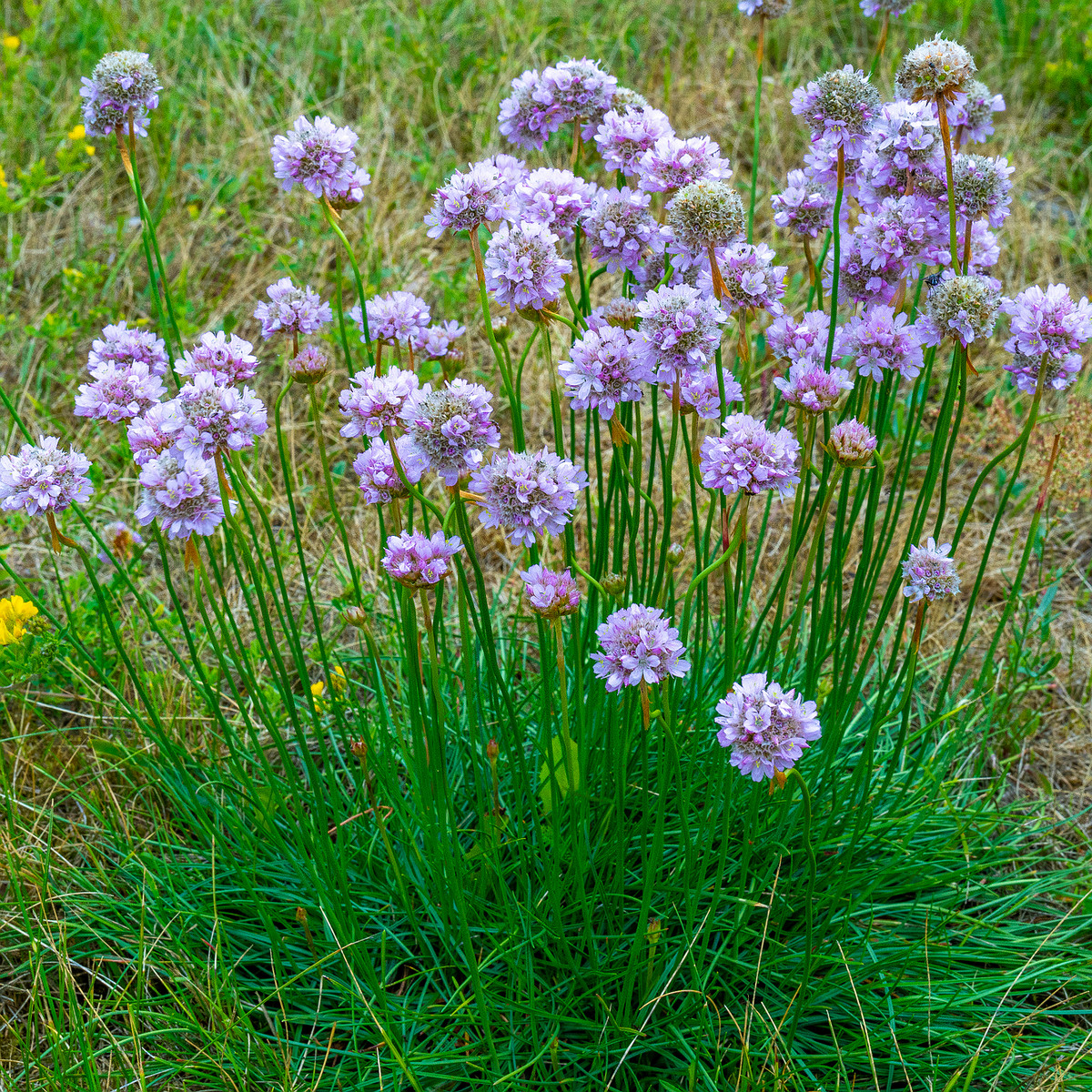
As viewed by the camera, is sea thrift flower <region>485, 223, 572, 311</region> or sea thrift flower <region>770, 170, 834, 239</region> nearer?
sea thrift flower <region>485, 223, 572, 311</region>

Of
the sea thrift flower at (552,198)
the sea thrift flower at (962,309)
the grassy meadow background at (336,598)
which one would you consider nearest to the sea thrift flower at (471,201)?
the sea thrift flower at (552,198)

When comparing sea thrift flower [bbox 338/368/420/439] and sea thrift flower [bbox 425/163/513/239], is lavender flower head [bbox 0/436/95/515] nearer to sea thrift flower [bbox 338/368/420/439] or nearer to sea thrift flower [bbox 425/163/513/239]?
sea thrift flower [bbox 338/368/420/439]

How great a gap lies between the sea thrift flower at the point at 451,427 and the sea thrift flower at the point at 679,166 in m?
0.56

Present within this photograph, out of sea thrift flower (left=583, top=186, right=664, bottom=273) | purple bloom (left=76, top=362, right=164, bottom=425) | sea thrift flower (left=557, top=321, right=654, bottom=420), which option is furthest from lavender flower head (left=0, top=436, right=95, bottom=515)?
sea thrift flower (left=583, top=186, right=664, bottom=273)

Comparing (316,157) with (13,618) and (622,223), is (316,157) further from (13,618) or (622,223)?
(13,618)

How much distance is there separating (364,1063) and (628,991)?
607 mm

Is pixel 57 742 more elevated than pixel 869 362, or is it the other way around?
pixel 869 362

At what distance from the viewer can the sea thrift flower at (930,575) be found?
2.05m

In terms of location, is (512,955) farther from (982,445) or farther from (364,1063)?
(982,445)

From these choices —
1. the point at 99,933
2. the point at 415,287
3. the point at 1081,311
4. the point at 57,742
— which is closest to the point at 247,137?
the point at 415,287

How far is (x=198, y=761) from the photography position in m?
2.73

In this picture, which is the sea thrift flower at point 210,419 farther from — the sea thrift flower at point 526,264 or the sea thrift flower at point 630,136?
the sea thrift flower at point 630,136

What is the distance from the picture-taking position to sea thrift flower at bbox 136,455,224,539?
1.80 metres

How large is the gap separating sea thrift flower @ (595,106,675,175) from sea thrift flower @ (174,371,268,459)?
2.83 ft
